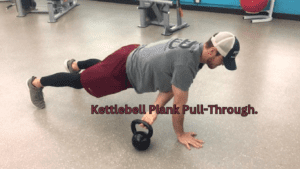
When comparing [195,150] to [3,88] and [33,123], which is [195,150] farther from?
[3,88]

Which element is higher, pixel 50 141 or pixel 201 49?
pixel 201 49

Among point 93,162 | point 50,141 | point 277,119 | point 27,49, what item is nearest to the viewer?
point 93,162

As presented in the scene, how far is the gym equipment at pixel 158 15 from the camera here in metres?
3.60

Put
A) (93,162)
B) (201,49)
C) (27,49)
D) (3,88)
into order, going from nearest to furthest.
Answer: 1. (201,49)
2. (93,162)
3. (3,88)
4. (27,49)

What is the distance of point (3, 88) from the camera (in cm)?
232

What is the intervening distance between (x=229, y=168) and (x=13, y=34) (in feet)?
11.3

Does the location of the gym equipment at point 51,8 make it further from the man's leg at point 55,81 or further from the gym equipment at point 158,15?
the man's leg at point 55,81

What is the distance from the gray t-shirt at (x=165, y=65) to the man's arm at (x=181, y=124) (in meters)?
0.04

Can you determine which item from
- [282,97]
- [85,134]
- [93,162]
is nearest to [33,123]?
[85,134]

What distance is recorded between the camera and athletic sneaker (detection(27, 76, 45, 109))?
1.94m

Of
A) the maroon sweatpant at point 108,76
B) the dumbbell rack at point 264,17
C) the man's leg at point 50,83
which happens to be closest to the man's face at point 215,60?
the maroon sweatpant at point 108,76

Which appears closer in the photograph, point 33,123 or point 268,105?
point 33,123

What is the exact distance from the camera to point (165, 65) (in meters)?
1.44

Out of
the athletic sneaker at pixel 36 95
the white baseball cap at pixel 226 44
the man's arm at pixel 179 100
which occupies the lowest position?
the athletic sneaker at pixel 36 95
